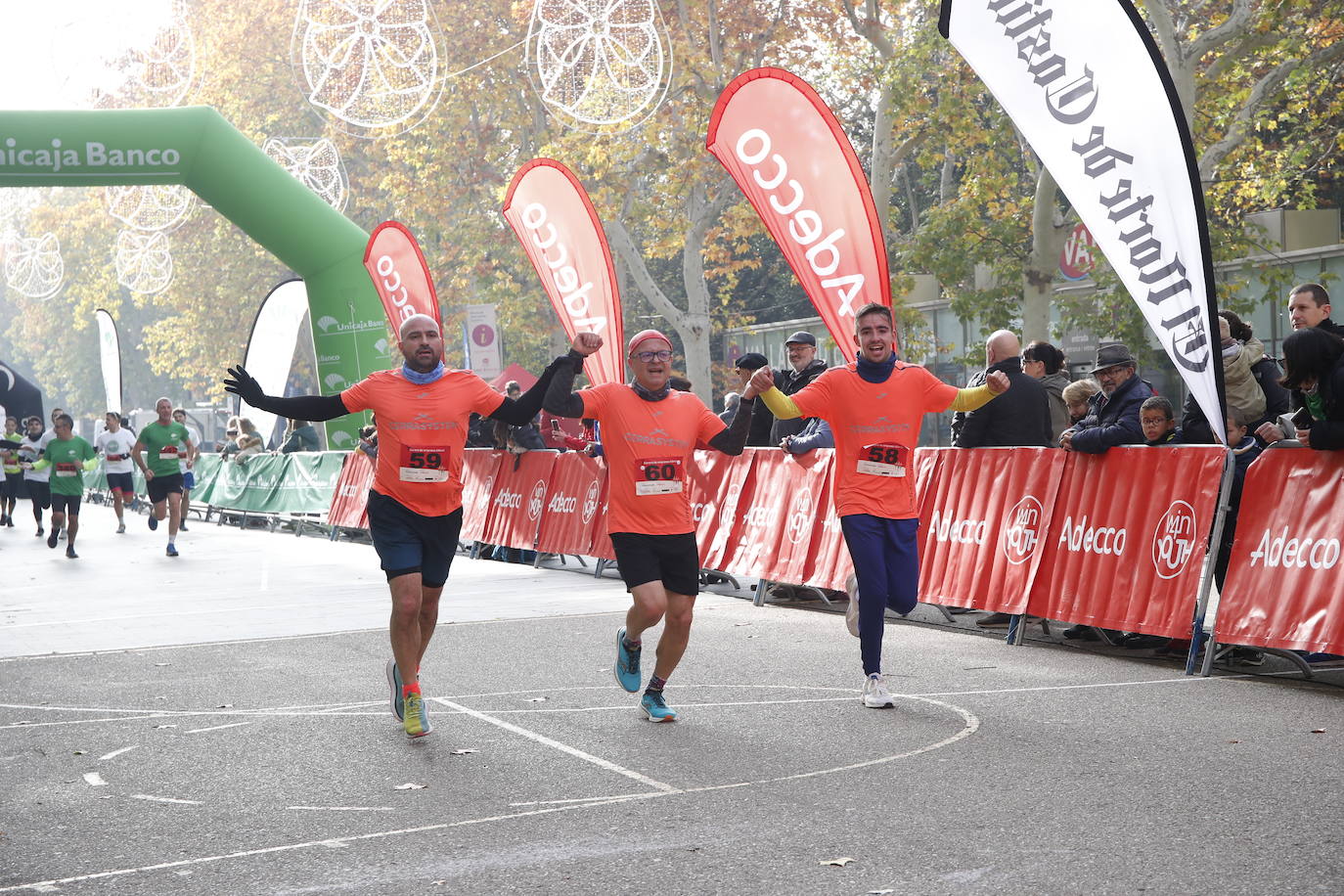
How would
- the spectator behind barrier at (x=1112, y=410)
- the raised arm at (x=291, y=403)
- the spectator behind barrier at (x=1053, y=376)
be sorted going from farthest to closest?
the spectator behind barrier at (x=1053, y=376)
the spectator behind barrier at (x=1112, y=410)
the raised arm at (x=291, y=403)

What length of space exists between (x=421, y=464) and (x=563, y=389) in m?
0.76

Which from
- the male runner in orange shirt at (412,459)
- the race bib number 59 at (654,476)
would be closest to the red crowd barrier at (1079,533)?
the race bib number 59 at (654,476)

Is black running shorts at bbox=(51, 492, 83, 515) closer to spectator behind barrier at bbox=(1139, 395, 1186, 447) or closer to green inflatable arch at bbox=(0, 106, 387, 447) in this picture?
green inflatable arch at bbox=(0, 106, 387, 447)

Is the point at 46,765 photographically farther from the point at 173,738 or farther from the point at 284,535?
the point at 284,535

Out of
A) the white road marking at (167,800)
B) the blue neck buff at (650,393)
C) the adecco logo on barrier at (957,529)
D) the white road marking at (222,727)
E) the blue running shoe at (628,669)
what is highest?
the blue neck buff at (650,393)

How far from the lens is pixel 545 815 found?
18.8 feet

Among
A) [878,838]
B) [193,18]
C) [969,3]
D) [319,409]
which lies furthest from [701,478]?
[193,18]

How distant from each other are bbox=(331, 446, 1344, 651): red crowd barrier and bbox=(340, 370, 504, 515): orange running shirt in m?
4.11

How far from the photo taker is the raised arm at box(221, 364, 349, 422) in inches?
294

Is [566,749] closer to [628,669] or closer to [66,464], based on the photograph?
A: [628,669]

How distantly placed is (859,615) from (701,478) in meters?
6.23

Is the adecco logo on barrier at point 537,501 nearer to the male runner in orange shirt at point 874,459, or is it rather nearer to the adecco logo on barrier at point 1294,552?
the male runner in orange shirt at point 874,459

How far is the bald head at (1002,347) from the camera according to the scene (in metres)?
9.76

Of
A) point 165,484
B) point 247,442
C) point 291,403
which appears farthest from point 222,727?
point 247,442
